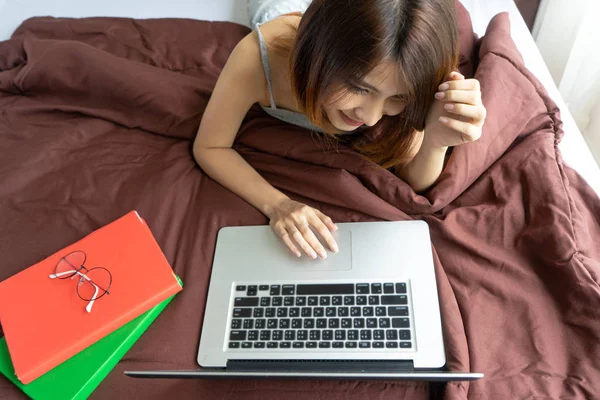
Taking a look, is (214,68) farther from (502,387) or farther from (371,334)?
(502,387)

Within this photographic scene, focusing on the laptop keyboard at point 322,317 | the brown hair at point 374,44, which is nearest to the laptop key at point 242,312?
the laptop keyboard at point 322,317

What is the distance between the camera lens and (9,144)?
101cm

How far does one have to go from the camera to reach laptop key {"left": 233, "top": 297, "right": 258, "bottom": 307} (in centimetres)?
74

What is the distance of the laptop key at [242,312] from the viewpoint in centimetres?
72

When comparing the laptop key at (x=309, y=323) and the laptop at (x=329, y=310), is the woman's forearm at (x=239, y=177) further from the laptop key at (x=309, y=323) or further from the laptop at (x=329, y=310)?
the laptop key at (x=309, y=323)

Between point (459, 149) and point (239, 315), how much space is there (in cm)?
50

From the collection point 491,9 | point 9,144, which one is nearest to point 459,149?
point 491,9

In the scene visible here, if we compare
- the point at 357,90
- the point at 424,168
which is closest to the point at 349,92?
the point at 357,90

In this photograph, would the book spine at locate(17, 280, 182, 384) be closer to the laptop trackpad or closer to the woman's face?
the laptop trackpad

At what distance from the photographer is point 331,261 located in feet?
2.49

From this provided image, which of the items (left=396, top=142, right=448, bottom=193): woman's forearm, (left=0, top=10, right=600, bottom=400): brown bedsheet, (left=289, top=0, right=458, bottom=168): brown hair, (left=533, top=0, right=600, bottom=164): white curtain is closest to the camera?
(left=289, top=0, right=458, bottom=168): brown hair

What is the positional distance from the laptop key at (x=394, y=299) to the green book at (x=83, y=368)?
0.39 meters

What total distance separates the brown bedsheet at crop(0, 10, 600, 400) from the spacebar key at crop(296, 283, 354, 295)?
0.45 feet

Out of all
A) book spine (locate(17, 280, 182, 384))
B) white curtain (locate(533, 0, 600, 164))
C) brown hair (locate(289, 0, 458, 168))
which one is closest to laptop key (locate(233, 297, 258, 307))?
book spine (locate(17, 280, 182, 384))
